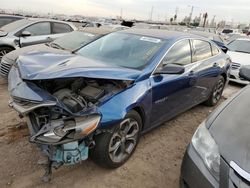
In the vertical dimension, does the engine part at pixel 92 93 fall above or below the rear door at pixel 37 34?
above

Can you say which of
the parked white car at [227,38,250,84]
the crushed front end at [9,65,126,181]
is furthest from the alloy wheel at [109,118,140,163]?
the parked white car at [227,38,250,84]

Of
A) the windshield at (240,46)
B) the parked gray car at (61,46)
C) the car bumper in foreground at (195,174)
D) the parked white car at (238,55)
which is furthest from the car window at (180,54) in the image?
the windshield at (240,46)

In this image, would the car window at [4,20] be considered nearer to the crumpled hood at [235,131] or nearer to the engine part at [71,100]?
the engine part at [71,100]

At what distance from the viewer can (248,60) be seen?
26.9ft

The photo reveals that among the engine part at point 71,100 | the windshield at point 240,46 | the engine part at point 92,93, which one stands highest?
the engine part at point 92,93

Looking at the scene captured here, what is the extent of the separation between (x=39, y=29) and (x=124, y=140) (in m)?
6.27

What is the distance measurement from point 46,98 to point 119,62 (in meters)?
1.30

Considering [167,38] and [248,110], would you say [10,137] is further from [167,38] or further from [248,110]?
[248,110]

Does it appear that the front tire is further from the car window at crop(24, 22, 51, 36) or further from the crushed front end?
the car window at crop(24, 22, 51, 36)

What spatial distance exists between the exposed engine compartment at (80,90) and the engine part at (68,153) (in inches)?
14.1

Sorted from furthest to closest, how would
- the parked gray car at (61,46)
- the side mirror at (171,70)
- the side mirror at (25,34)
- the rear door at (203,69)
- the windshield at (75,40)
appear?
the side mirror at (25,34) < the windshield at (75,40) < the parked gray car at (61,46) < the rear door at (203,69) < the side mirror at (171,70)

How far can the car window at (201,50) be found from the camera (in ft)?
14.7

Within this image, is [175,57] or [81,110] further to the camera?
[175,57]

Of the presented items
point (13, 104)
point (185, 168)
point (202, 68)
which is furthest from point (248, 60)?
point (13, 104)
